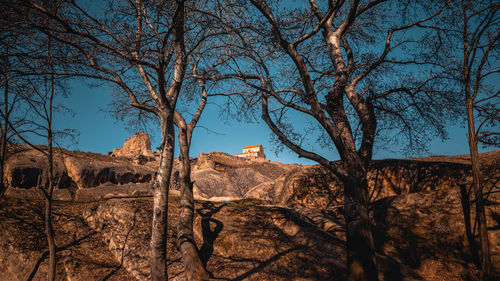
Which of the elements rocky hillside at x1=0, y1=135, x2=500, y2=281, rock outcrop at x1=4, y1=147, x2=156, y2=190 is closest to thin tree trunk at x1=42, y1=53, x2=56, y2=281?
rocky hillside at x1=0, y1=135, x2=500, y2=281

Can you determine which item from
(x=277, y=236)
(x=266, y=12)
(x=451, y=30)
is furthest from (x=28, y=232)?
(x=451, y=30)

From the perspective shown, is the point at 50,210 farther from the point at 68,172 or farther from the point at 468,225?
the point at 468,225

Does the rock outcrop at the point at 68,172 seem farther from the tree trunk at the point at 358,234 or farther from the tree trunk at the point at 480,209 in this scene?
the tree trunk at the point at 480,209

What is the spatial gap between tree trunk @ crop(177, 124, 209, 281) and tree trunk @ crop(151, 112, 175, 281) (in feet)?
2.83

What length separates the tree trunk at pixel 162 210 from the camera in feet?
14.6

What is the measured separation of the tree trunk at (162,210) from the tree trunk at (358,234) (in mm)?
3521

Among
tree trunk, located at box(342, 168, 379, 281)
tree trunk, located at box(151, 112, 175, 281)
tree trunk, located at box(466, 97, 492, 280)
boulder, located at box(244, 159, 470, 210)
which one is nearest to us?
tree trunk, located at box(342, 168, 379, 281)

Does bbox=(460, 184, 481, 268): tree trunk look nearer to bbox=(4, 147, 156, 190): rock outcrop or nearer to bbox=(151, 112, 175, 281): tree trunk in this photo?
bbox=(151, 112, 175, 281): tree trunk

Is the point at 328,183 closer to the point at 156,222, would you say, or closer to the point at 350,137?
the point at 350,137

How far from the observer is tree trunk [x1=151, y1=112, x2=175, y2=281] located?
4.45 metres

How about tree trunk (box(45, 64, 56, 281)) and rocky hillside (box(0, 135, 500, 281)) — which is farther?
rocky hillside (box(0, 135, 500, 281))

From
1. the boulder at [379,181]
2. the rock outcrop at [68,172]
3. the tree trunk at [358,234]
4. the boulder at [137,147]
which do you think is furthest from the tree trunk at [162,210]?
the boulder at [137,147]

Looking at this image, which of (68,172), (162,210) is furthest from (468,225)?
(68,172)

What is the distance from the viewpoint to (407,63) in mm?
6617
